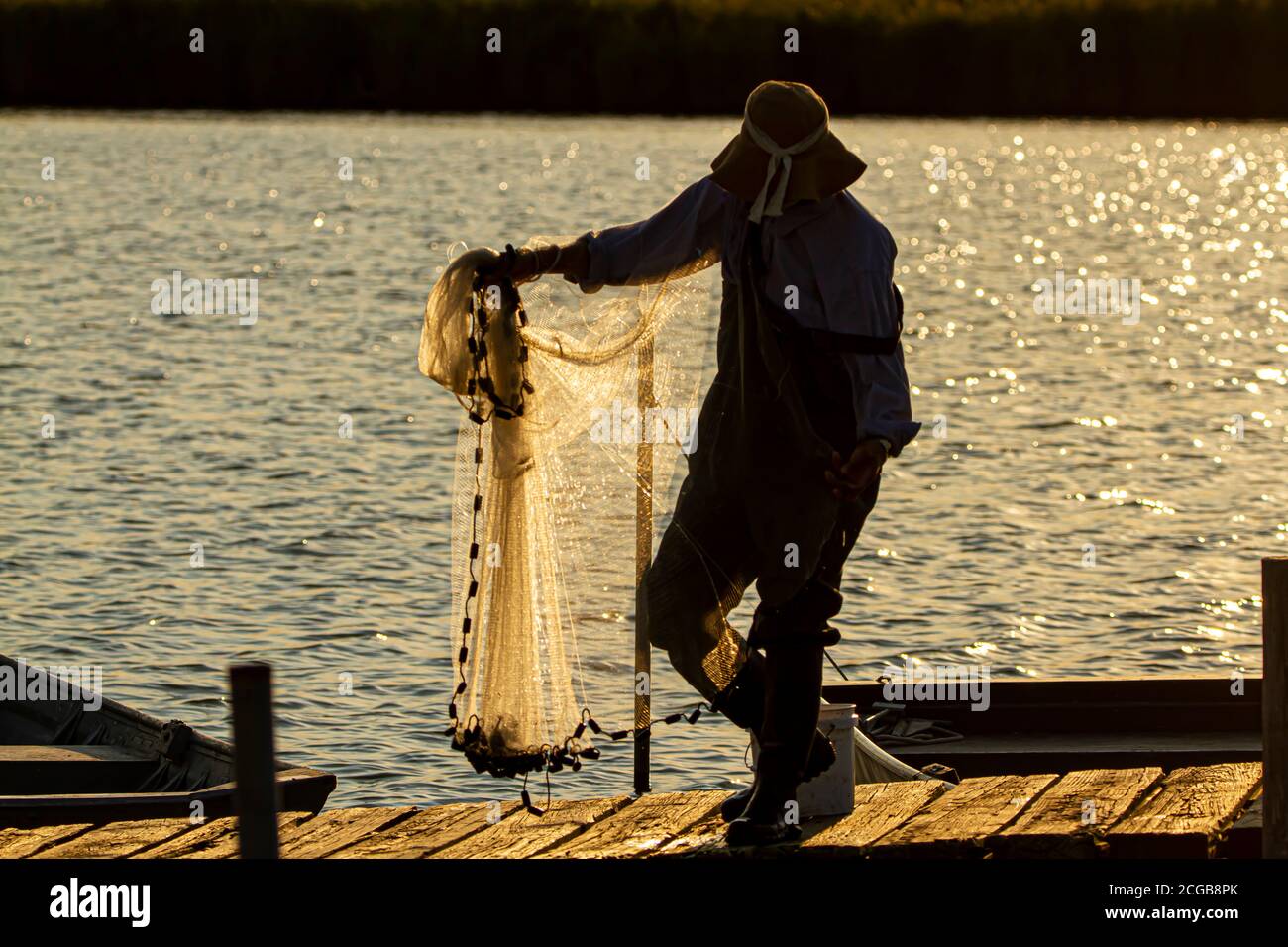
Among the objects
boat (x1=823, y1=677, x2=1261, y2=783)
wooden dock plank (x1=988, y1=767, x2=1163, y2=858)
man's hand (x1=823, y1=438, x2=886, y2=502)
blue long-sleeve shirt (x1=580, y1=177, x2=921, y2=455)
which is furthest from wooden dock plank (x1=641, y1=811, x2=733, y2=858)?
boat (x1=823, y1=677, x2=1261, y2=783)

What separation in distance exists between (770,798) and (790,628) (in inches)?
19.1

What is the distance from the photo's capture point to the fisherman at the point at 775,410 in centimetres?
604

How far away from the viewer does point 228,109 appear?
55.0 metres

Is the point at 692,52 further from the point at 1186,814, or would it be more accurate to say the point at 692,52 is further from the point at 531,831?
the point at 531,831

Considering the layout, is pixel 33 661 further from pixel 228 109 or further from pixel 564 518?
pixel 228 109

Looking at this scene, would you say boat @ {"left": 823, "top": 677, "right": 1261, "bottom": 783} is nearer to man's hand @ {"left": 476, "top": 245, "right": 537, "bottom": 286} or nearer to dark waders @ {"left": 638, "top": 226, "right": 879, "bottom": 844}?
dark waders @ {"left": 638, "top": 226, "right": 879, "bottom": 844}

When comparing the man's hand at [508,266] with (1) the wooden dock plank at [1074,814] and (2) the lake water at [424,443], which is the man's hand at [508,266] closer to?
(2) the lake water at [424,443]

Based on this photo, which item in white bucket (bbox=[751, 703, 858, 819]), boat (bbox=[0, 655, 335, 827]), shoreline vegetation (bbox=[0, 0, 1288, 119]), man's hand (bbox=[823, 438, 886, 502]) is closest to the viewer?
man's hand (bbox=[823, 438, 886, 502])

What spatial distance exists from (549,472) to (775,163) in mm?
1239

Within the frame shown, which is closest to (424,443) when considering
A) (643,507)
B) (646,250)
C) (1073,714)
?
(1073,714)

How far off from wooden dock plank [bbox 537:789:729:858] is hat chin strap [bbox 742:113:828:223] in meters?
1.76

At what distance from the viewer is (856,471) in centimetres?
598

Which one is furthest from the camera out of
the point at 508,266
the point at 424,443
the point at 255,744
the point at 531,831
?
the point at 424,443

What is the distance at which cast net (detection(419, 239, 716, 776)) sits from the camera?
6520mm
